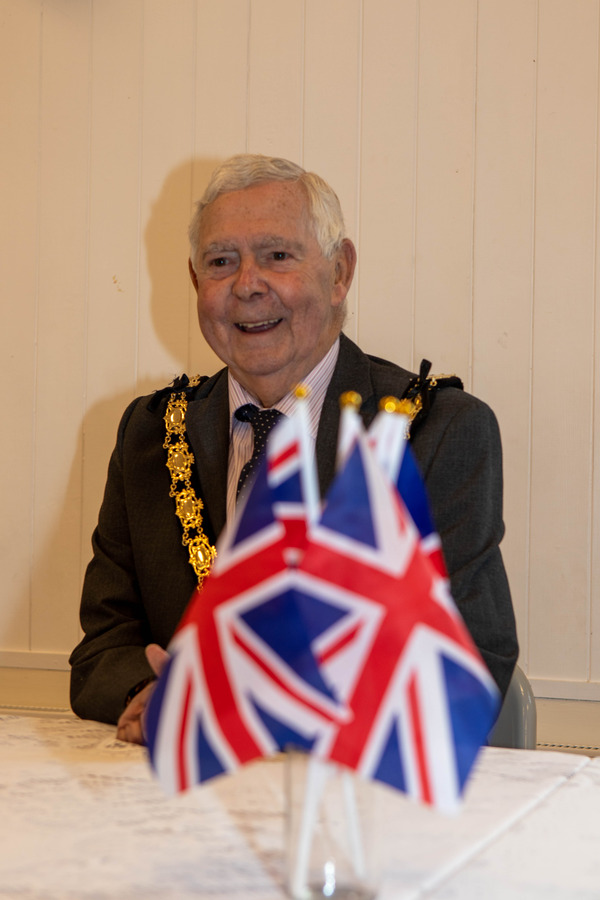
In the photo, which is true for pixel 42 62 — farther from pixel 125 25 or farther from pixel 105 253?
pixel 105 253

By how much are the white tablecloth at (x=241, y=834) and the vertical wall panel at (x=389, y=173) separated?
3.87 ft

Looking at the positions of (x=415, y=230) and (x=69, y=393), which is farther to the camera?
(x=69, y=393)

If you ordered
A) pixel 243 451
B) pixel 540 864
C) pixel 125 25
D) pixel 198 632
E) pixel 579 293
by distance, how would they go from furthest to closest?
pixel 125 25 < pixel 579 293 < pixel 243 451 < pixel 540 864 < pixel 198 632

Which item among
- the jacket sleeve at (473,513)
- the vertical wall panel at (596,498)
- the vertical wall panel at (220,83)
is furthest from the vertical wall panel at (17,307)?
the vertical wall panel at (596,498)

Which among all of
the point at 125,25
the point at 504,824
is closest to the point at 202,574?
the point at 504,824

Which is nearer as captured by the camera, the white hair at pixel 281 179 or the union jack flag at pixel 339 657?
the union jack flag at pixel 339 657

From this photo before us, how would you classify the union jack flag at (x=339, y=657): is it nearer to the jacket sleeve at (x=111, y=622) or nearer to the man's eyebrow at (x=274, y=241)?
the jacket sleeve at (x=111, y=622)

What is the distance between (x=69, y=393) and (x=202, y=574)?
0.87 m

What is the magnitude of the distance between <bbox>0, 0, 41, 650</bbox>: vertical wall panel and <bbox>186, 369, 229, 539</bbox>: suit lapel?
673mm

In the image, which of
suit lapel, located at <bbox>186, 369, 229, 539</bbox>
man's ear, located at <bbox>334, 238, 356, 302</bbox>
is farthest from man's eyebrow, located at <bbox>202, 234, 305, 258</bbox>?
suit lapel, located at <bbox>186, 369, 229, 539</bbox>

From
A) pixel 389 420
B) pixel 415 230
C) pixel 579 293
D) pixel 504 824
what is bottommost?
pixel 504 824

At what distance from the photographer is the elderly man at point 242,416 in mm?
1476

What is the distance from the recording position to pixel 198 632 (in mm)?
587

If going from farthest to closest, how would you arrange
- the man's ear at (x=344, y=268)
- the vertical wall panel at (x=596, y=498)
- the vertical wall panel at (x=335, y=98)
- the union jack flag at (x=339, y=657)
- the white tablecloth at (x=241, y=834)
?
the vertical wall panel at (x=335, y=98), the vertical wall panel at (x=596, y=498), the man's ear at (x=344, y=268), the white tablecloth at (x=241, y=834), the union jack flag at (x=339, y=657)
